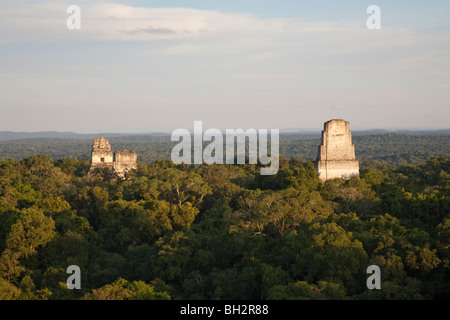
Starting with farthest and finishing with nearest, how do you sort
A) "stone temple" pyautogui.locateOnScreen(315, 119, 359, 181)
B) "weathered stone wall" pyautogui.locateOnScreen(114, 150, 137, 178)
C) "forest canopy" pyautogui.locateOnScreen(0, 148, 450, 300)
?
1. "weathered stone wall" pyautogui.locateOnScreen(114, 150, 137, 178)
2. "stone temple" pyautogui.locateOnScreen(315, 119, 359, 181)
3. "forest canopy" pyautogui.locateOnScreen(0, 148, 450, 300)

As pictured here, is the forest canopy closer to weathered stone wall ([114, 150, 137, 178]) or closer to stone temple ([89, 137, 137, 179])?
weathered stone wall ([114, 150, 137, 178])

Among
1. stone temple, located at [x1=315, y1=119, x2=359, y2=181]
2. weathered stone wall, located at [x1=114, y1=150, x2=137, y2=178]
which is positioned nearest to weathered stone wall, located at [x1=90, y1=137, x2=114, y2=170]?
weathered stone wall, located at [x1=114, y1=150, x2=137, y2=178]

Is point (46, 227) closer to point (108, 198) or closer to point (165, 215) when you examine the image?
point (165, 215)

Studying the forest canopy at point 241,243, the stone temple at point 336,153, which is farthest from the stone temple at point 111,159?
the stone temple at point 336,153

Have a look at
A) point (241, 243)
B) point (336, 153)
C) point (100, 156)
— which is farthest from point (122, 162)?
point (241, 243)
